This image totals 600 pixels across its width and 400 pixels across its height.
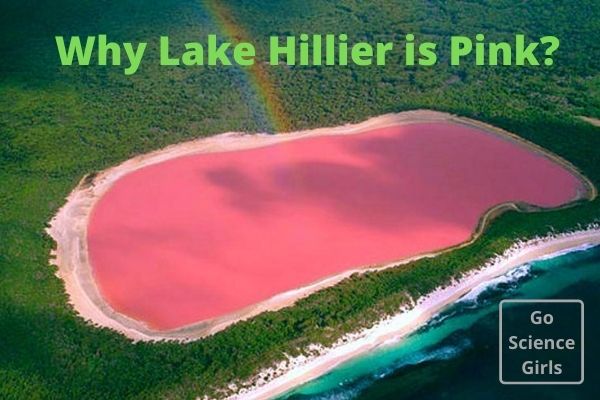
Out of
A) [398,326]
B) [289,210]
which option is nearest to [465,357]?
[398,326]

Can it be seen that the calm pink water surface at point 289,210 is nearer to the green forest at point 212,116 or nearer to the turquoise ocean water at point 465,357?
the green forest at point 212,116

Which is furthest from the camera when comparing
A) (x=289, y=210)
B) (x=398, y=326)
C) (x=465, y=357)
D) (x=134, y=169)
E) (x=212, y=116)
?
(x=212, y=116)

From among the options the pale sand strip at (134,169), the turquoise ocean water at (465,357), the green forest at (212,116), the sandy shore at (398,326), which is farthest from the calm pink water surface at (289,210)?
the turquoise ocean water at (465,357)

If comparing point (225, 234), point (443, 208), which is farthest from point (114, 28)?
point (443, 208)

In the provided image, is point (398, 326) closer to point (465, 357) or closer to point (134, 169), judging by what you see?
point (465, 357)

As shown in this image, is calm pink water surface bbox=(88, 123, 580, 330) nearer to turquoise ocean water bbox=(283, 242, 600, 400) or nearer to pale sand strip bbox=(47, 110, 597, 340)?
pale sand strip bbox=(47, 110, 597, 340)

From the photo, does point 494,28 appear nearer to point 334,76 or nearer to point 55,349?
point 334,76
